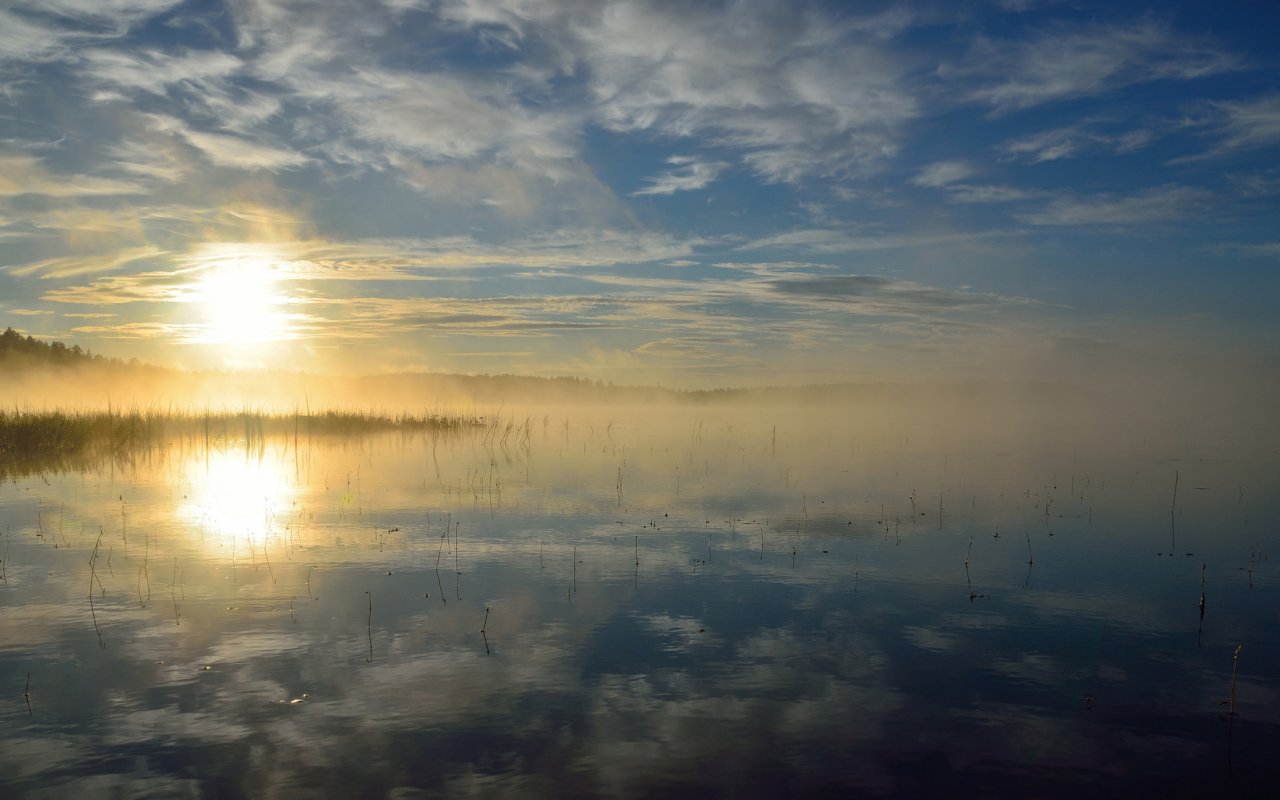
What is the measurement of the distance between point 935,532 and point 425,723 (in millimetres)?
13112

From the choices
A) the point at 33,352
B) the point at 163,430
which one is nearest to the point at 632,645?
the point at 163,430

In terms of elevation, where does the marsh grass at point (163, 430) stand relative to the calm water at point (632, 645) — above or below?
above

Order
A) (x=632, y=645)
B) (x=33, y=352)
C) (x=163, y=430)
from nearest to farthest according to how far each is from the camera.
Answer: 1. (x=632, y=645)
2. (x=163, y=430)
3. (x=33, y=352)

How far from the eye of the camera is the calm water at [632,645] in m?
7.14

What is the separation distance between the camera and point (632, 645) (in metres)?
10.1

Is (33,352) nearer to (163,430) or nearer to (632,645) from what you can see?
(163,430)

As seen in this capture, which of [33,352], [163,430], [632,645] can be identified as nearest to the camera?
[632,645]

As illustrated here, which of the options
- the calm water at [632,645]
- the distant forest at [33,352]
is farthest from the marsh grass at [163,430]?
the distant forest at [33,352]

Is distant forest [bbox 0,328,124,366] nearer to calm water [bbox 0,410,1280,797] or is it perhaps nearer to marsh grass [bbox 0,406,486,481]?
marsh grass [bbox 0,406,486,481]

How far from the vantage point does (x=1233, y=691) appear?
8625 millimetres

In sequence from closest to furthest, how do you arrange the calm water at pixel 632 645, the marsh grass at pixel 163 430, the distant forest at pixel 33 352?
the calm water at pixel 632 645 → the marsh grass at pixel 163 430 → the distant forest at pixel 33 352

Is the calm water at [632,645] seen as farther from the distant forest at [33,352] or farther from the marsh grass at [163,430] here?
the distant forest at [33,352]

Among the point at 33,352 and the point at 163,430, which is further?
the point at 33,352

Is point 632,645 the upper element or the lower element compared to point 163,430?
lower
